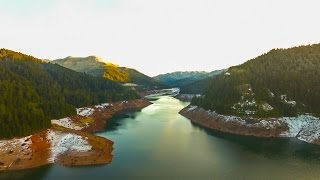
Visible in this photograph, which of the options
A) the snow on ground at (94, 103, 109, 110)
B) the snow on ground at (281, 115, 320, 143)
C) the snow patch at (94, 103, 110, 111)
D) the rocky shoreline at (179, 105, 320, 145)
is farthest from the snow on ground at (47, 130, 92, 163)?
the snow on ground at (94, 103, 109, 110)

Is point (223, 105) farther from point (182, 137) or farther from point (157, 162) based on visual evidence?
point (157, 162)

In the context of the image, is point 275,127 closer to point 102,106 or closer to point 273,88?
point 273,88

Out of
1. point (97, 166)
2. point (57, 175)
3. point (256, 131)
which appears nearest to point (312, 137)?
point (256, 131)

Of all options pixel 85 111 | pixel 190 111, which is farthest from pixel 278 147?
pixel 85 111

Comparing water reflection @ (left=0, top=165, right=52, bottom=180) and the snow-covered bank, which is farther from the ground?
the snow-covered bank

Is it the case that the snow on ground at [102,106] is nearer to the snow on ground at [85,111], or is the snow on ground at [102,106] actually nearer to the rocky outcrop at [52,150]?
the snow on ground at [85,111]

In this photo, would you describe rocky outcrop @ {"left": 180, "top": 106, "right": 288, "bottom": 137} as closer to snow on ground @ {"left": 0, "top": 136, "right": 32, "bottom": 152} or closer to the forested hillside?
the forested hillside
